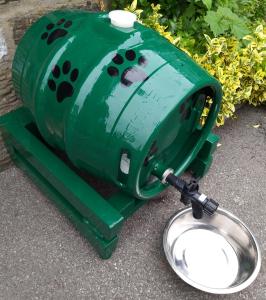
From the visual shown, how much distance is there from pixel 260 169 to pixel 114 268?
116 cm

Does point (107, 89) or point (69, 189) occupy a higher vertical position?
point (107, 89)

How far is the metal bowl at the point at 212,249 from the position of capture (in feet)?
5.31

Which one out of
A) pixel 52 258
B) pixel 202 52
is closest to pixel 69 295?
pixel 52 258

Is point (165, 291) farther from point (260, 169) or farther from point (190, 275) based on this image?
point (260, 169)

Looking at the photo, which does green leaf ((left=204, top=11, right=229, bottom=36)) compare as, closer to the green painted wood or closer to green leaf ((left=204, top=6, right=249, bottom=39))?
green leaf ((left=204, top=6, right=249, bottom=39))

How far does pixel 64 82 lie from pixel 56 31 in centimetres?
25

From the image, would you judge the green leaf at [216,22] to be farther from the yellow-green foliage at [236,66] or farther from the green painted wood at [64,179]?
the green painted wood at [64,179]

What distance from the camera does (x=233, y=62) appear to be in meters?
2.24

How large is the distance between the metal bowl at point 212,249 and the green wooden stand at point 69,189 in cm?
28

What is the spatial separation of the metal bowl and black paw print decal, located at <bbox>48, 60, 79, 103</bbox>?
0.82m

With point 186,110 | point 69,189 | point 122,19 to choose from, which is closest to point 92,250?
point 69,189

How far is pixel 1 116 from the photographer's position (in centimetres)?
178

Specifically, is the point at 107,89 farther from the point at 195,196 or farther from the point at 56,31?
the point at 195,196

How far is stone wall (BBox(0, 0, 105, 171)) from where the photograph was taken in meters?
1.62
